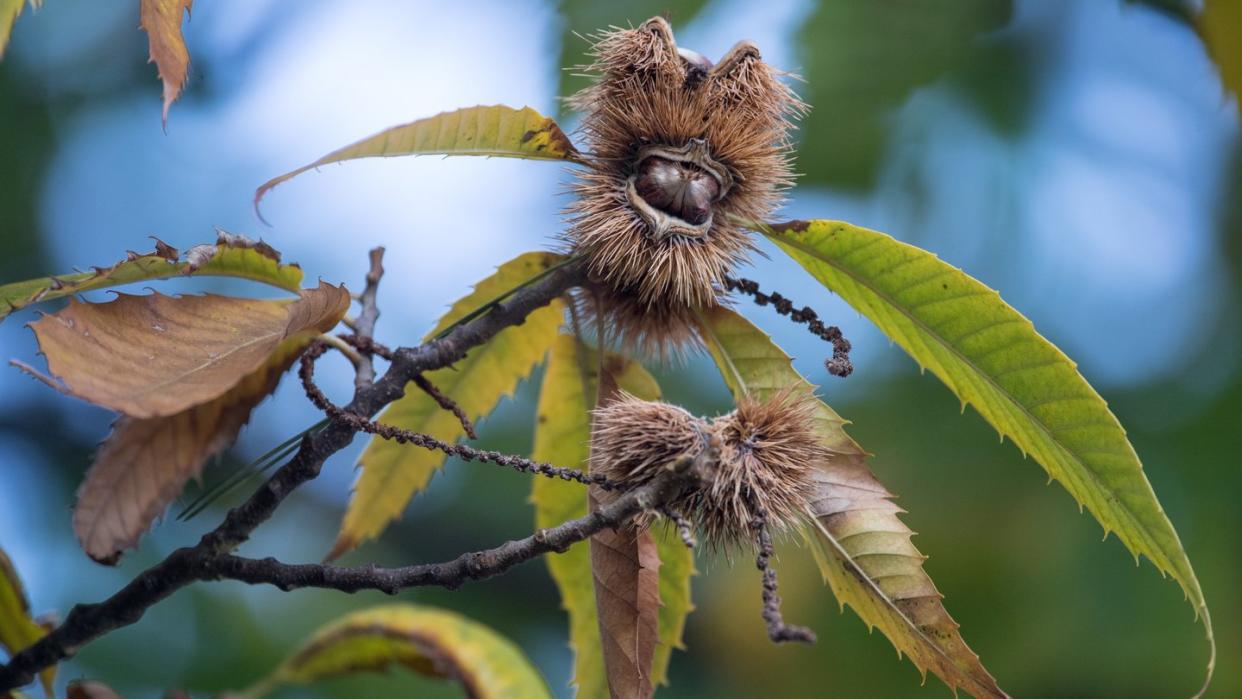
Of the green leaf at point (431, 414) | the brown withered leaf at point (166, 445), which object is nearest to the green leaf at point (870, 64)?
the green leaf at point (431, 414)

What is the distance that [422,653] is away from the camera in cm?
105

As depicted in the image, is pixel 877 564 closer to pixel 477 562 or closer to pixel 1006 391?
pixel 1006 391

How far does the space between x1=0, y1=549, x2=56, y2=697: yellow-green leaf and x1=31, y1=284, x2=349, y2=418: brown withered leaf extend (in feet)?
1.28

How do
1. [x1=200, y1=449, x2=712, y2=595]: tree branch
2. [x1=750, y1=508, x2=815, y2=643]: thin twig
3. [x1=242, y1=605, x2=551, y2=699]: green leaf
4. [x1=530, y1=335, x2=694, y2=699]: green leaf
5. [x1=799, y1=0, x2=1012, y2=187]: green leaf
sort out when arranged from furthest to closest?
[x1=799, y1=0, x2=1012, y2=187]: green leaf
[x1=242, y1=605, x2=551, y2=699]: green leaf
[x1=530, y1=335, x2=694, y2=699]: green leaf
[x1=200, y1=449, x2=712, y2=595]: tree branch
[x1=750, y1=508, x2=815, y2=643]: thin twig

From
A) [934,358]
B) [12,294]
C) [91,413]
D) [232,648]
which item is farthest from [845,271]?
[232,648]

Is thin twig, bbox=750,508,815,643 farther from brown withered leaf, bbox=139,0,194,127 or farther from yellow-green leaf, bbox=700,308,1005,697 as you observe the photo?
brown withered leaf, bbox=139,0,194,127

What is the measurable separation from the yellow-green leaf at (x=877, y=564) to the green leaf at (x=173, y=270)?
416mm

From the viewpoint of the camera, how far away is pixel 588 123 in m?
0.85

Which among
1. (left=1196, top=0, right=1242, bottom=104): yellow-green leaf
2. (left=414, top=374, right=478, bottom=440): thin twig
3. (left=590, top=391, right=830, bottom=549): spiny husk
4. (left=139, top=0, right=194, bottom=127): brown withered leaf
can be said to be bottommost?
(left=414, top=374, right=478, bottom=440): thin twig

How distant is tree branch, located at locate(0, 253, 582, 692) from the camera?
2.47ft

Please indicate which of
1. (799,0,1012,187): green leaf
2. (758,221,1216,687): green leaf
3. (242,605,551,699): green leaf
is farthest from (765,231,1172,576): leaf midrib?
(799,0,1012,187): green leaf

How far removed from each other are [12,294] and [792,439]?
0.54m

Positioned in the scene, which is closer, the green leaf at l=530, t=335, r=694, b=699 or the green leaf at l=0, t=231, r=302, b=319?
the green leaf at l=0, t=231, r=302, b=319

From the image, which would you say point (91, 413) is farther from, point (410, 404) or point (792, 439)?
point (792, 439)
